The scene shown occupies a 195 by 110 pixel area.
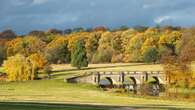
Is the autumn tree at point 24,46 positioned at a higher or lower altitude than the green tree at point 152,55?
higher

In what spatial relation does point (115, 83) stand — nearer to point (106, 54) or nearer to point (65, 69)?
point (65, 69)

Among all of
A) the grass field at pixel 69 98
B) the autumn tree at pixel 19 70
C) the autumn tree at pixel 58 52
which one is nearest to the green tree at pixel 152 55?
the grass field at pixel 69 98

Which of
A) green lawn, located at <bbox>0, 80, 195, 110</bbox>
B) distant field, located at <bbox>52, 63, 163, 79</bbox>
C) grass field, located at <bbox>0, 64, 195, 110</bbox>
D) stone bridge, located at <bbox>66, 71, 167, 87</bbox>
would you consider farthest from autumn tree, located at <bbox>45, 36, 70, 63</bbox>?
green lawn, located at <bbox>0, 80, 195, 110</bbox>

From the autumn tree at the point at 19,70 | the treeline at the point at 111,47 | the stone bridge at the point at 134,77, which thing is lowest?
the stone bridge at the point at 134,77

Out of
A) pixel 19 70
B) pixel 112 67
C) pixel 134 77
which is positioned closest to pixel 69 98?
pixel 19 70

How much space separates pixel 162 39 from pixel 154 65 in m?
13.8

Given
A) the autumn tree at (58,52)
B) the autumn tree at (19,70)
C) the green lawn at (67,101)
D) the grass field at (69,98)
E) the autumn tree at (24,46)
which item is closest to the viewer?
the green lawn at (67,101)

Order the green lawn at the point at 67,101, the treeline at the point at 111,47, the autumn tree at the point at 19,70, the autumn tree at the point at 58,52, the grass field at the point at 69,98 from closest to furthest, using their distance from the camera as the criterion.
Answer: the green lawn at the point at 67,101, the grass field at the point at 69,98, the autumn tree at the point at 19,70, the treeline at the point at 111,47, the autumn tree at the point at 58,52

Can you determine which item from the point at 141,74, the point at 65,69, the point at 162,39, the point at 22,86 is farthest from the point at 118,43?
the point at 22,86

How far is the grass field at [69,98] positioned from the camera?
136 feet

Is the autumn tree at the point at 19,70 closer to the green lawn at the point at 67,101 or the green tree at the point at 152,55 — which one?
the green lawn at the point at 67,101

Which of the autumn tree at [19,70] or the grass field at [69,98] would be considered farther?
the autumn tree at [19,70]

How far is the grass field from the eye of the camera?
41.5 metres

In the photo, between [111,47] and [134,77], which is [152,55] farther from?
[134,77]
